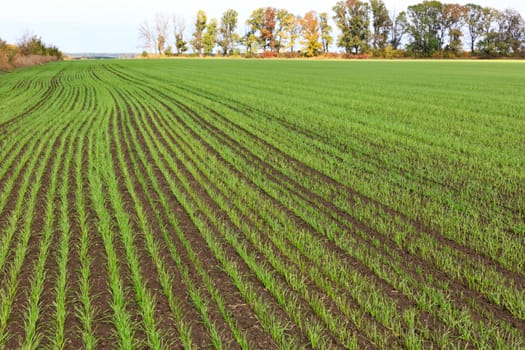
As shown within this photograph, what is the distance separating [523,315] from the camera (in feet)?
13.0

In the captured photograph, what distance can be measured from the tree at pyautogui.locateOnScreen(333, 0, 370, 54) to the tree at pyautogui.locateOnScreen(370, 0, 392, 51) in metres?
1.79

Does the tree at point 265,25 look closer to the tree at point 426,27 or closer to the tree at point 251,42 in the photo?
the tree at point 251,42

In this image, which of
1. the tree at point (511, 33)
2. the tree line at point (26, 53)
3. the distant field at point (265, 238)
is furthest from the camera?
the tree at point (511, 33)

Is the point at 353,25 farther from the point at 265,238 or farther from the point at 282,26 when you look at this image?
the point at 265,238

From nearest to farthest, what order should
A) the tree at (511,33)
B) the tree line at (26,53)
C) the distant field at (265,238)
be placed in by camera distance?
the distant field at (265,238)
the tree line at (26,53)
the tree at (511,33)

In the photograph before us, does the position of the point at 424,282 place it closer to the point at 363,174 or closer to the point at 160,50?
the point at 363,174

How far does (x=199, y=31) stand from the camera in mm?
102562

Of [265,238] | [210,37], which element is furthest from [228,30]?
[265,238]

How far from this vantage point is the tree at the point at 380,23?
305 ft

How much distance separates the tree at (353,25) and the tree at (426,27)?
10.0 m

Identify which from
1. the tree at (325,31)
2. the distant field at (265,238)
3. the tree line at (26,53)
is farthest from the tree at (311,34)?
the distant field at (265,238)

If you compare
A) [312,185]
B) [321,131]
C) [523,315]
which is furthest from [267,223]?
[321,131]

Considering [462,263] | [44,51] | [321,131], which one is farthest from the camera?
[44,51]

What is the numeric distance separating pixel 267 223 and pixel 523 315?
136 inches
